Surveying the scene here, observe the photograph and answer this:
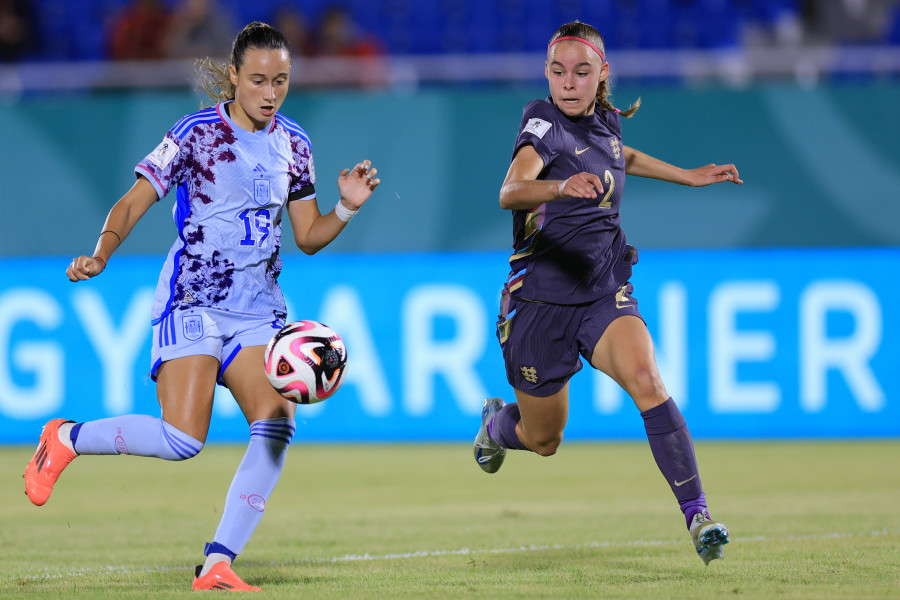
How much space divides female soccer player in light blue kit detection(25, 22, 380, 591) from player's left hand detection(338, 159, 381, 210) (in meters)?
0.24

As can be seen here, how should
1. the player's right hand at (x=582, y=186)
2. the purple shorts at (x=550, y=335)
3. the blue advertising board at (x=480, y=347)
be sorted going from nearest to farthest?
the player's right hand at (x=582, y=186)
the purple shorts at (x=550, y=335)
the blue advertising board at (x=480, y=347)

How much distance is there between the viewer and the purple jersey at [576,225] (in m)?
5.32

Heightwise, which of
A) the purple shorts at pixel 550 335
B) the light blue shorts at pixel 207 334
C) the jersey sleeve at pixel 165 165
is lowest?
the light blue shorts at pixel 207 334

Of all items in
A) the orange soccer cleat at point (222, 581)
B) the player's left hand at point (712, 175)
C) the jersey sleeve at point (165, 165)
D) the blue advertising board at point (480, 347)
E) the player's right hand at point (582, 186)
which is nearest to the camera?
the player's right hand at point (582, 186)

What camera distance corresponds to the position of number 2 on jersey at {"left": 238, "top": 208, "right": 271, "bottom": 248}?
16.6 ft

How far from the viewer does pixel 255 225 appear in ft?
16.7

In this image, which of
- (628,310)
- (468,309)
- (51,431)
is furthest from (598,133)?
(468,309)

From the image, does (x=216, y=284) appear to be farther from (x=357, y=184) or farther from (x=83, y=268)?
(x=357, y=184)

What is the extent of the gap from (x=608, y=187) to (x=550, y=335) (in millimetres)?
684

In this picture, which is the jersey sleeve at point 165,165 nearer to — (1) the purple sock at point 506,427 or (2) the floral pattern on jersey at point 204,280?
(2) the floral pattern on jersey at point 204,280

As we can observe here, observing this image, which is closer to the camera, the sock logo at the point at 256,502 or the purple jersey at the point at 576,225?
the sock logo at the point at 256,502

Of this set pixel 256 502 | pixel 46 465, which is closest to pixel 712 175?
pixel 256 502

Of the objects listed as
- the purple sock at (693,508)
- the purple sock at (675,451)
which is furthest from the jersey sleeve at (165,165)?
the purple sock at (693,508)

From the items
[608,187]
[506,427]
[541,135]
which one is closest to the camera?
[541,135]
